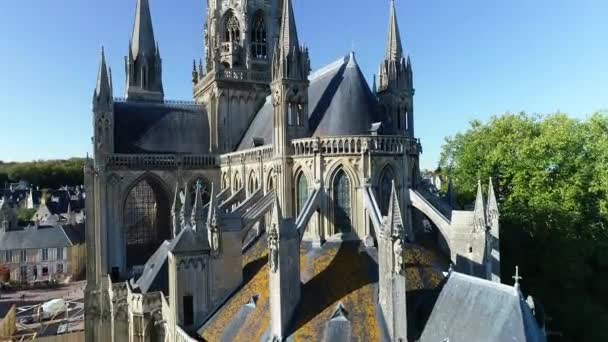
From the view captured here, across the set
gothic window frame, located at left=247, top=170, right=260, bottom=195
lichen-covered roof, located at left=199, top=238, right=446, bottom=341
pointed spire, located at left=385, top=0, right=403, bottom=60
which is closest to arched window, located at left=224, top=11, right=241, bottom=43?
gothic window frame, located at left=247, top=170, right=260, bottom=195

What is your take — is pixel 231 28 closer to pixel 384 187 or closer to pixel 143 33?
pixel 143 33

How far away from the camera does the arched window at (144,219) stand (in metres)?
34.6

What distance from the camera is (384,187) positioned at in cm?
2425

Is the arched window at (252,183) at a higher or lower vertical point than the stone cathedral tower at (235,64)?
lower

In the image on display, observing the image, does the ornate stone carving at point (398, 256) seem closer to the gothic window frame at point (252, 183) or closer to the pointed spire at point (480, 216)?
the pointed spire at point (480, 216)

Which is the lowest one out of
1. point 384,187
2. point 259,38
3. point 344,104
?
point 384,187

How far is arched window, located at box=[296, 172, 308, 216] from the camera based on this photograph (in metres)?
25.2

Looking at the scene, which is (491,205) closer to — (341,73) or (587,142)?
(341,73)

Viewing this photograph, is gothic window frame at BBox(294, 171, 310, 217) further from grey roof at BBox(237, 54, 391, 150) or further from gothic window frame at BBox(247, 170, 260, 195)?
gothic window frame at BBox(247, 170, 260, 195)

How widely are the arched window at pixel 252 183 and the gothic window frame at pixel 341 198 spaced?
7040mm

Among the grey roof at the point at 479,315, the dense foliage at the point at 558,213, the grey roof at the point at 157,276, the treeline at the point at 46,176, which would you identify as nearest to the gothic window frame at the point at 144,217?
the grey roof at the point at 157,276

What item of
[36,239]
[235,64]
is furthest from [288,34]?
[36,239]

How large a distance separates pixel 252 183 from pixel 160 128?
10424mm

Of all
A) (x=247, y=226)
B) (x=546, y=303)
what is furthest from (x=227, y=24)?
(x=546, y=303)
